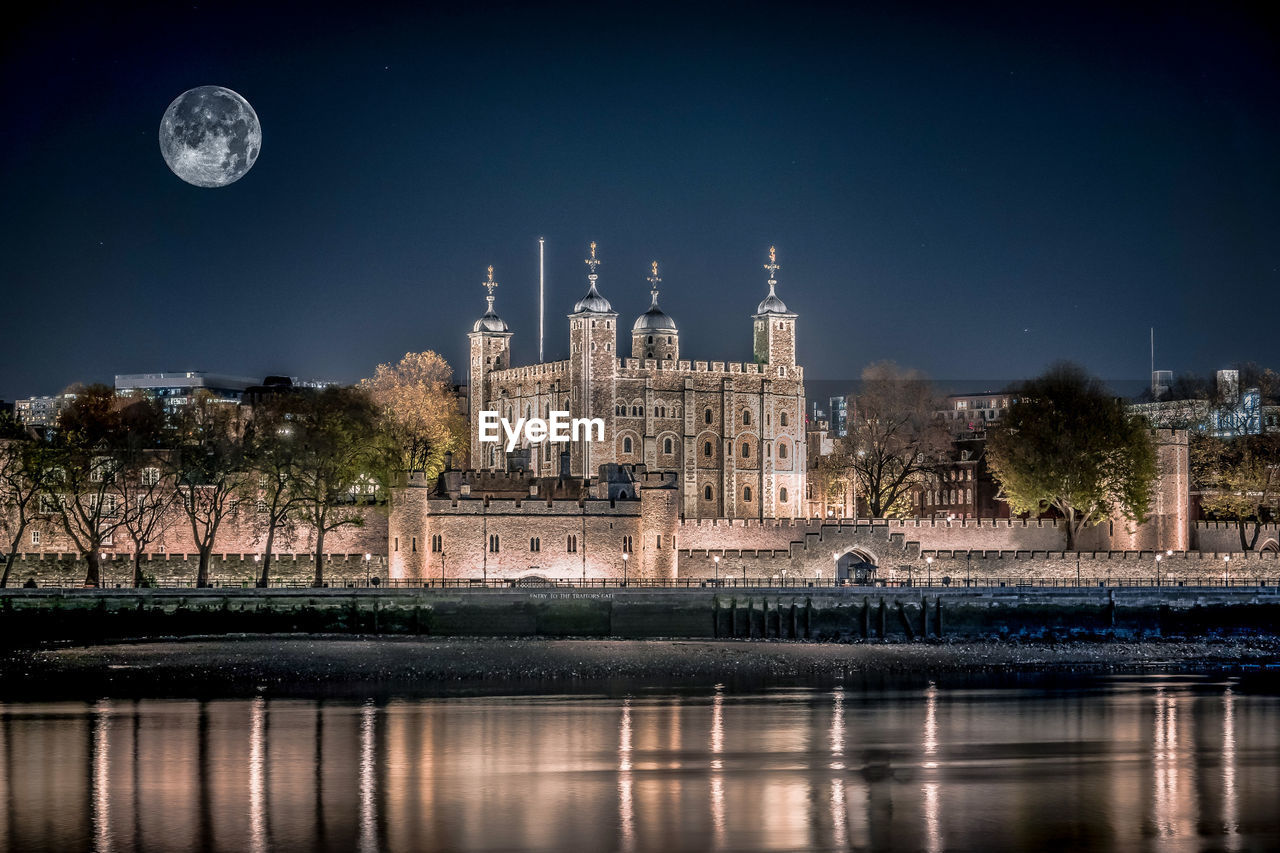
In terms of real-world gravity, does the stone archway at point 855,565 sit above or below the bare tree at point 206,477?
below

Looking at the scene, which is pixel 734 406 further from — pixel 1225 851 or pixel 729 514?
pixel 1225 851

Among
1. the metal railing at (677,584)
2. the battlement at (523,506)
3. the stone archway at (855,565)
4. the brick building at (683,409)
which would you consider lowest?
the metal railing at (677,584)

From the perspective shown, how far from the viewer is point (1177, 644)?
65.3 meters

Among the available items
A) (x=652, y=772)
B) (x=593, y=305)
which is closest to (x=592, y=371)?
(x=593, y=305)

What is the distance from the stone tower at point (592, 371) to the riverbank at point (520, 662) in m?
34.8

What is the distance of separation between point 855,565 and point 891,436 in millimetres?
21948

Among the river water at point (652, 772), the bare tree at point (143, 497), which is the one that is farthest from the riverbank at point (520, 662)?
the bare tree at point (143, 497)

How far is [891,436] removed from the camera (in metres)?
97.3

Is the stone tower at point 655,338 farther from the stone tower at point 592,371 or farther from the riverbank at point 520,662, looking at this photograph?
the riverbank at point 520,662

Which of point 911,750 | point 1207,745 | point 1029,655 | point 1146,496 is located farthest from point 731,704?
point 1146,496

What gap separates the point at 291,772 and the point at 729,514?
6062cm

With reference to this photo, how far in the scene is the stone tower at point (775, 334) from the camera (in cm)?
10350

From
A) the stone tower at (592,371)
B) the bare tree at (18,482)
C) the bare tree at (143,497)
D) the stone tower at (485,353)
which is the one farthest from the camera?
the stone tower at (485,353)

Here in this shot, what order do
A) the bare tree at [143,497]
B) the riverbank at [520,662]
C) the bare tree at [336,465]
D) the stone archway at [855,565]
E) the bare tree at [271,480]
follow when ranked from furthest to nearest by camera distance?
the stone archway at [855,565] < the bare tree at [336,465] < the bare tree at [143,497] < the bare tree at [271,480] < the riverbank at [520,662]
